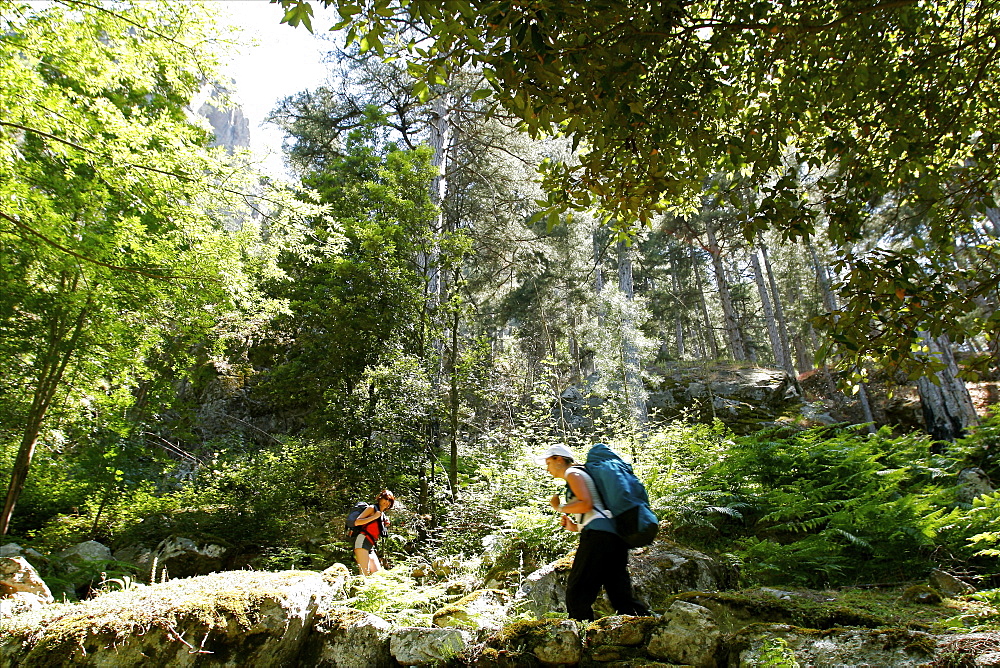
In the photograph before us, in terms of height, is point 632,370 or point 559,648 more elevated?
point 632,370

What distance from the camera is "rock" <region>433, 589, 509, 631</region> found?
3359 mm

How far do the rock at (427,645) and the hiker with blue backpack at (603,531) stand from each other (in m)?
0.88

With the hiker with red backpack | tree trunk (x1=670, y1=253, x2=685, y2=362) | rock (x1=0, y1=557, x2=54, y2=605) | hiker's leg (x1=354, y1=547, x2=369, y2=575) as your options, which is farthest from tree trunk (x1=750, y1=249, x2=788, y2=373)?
rock (x1=0, y1=557, x2=54, y2=605)

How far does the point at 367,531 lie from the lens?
257 inches

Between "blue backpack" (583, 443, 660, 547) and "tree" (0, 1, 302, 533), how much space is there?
13.5 feet

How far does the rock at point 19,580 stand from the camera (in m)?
4.23

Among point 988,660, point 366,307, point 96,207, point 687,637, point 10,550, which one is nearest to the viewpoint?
point 988,660

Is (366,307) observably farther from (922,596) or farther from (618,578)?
(922,596)

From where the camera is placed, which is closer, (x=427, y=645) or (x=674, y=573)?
(x=427, y=645)

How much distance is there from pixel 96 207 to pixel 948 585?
8959 mm

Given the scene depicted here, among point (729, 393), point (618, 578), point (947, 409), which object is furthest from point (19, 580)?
point (729, 393)

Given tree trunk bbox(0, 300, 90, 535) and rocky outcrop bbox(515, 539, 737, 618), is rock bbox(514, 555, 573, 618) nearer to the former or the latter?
rocky outcrop bbox(515, 539, 737, 618)

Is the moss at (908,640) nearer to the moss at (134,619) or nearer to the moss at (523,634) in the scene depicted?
the moss at (523,634)

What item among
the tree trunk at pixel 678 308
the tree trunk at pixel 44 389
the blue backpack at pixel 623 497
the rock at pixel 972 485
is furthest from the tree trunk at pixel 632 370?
the tree trunk at pixel 678 308
